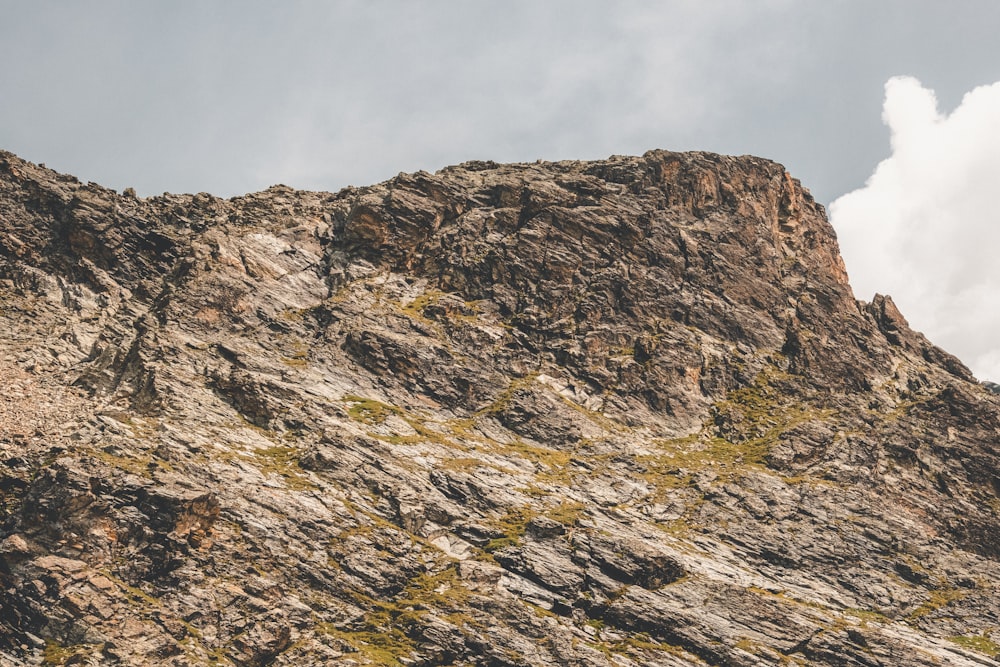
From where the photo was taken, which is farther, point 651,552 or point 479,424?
point 479,424

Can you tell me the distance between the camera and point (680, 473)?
2677 inches

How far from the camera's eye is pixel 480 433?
6856 cm

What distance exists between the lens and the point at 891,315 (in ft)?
330

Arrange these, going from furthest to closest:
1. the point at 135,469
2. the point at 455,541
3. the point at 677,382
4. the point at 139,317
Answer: the point at 677,382, the point at 139,317, the point at 455,541, the point at 135,469

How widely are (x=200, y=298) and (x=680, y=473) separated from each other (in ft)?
152

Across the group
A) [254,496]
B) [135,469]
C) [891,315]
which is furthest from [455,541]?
[891,315]

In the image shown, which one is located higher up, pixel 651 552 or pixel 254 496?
pixel 651 552

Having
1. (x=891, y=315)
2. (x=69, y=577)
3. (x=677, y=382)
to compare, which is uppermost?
(x=891, y=315)

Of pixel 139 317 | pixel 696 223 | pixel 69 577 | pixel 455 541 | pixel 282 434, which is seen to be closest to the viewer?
pixel 69 577

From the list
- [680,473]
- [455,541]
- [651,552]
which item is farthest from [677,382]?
[455,541]

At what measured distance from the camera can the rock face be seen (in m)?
A: 43.8

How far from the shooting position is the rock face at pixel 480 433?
43.8 m

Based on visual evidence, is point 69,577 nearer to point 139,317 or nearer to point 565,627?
point 565,627

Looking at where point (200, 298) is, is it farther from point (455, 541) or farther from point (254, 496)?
point (455, 541)
